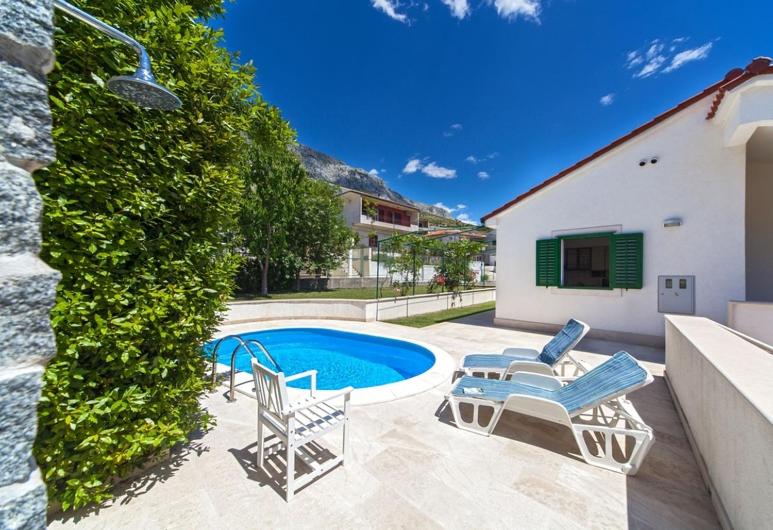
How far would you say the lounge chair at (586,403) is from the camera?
314cm

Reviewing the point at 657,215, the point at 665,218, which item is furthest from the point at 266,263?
the point at 665,218

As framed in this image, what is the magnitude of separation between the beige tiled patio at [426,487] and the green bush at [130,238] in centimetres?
50

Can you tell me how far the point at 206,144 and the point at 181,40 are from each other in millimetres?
909

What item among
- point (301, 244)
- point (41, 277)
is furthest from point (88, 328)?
point (301, 244)

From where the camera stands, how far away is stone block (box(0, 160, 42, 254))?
976mm

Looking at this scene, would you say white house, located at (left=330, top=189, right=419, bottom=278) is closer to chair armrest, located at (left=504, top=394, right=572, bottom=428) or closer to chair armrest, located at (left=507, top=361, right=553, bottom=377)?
chair armrest, located at (left=507, top=361, right=553, bottom=377)

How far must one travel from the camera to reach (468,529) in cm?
239

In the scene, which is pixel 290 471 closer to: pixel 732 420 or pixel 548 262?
pixel 732 420

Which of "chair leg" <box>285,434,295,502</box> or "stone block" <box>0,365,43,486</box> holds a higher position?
"stone block" <box>0,365,43,486</box>

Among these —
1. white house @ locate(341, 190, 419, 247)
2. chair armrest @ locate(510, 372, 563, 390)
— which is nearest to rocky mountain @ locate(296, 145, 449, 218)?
white house @ locate(341, 190, 419, 247)

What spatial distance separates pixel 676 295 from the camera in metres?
7.53

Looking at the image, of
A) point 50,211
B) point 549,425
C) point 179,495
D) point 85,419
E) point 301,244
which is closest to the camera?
point 50,211

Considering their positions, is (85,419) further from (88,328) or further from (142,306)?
(142,306)

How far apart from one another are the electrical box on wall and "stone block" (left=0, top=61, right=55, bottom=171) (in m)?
11.0
